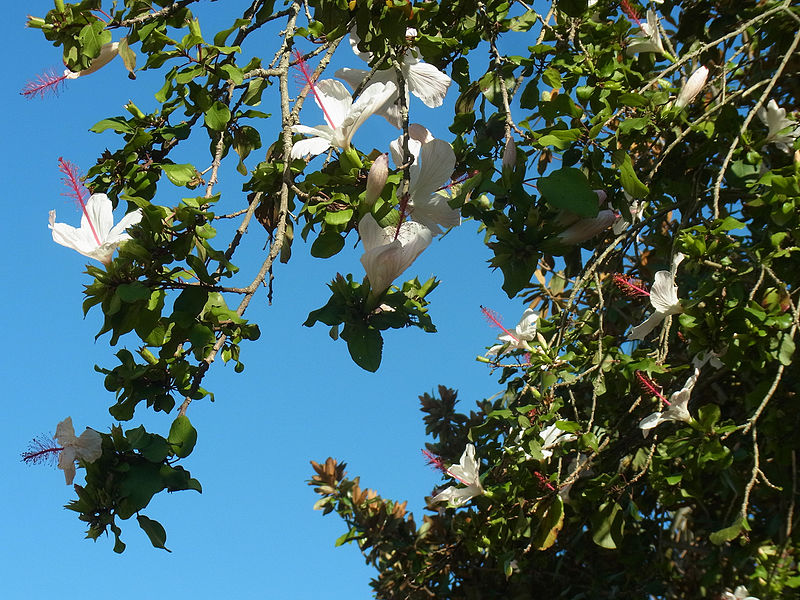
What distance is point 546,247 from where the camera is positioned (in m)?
1.26

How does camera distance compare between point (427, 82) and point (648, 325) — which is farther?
point (648, 325)

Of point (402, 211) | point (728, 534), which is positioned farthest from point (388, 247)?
point (728, 534)

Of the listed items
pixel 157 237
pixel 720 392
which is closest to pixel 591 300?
pixel 720 392

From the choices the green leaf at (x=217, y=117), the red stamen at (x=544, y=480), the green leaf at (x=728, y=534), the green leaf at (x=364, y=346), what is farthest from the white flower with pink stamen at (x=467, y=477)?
the green leaf at (x=217, y=117)

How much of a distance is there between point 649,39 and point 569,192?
88 cm

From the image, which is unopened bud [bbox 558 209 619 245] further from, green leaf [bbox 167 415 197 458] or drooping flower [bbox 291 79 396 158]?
green leaf [bbox 167 415 197 458]

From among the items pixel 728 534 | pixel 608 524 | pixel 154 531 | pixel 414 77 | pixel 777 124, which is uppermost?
pixel 414 77

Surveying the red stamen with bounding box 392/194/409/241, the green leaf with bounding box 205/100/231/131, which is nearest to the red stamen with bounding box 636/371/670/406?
the red stamen with bounding box 392/194/409/241

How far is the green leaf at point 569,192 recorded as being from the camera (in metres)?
1.16

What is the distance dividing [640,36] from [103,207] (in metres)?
1.30

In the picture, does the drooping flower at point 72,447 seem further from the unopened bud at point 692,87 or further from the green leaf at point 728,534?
the unopened bud at point 692,87

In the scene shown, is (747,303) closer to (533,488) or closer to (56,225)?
(533,488)

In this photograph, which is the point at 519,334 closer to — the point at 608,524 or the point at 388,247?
the point at 608,524

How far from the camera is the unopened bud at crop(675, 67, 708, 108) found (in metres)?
1.58
